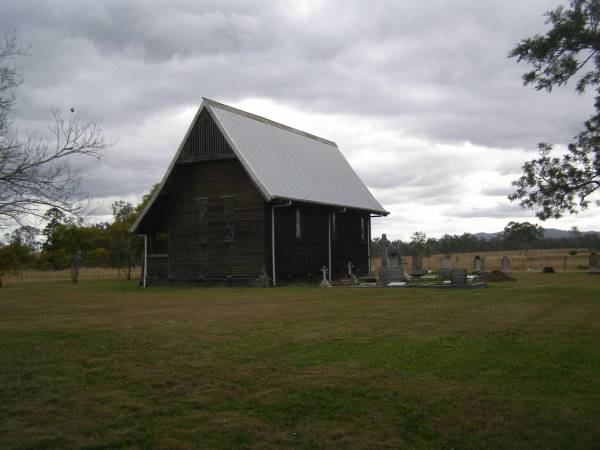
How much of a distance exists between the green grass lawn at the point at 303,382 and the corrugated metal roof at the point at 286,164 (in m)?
14.2

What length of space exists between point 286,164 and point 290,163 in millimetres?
620

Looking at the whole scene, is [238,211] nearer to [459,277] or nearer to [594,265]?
[459,277]

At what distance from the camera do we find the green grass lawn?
6.21 m

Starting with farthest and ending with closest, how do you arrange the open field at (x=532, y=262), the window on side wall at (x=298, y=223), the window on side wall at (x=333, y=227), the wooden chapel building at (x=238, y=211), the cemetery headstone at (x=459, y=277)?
the open field at (x=532, y=262)
the window on side wall at (x=333, y=227)
the window on side wall at (x=298, y=223)
the wooden chapel building at (x=238, y=211)
the cemetery headstone at (x=459, y=277)

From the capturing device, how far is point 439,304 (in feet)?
57.3

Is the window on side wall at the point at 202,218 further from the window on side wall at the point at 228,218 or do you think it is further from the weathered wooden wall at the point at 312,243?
the weathered wooden wall at the point at 312,243

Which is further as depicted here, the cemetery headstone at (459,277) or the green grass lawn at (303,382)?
the cemetery headstone at (459,277)

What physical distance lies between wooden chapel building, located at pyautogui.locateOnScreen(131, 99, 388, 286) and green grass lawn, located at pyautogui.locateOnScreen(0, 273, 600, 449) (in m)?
13.4

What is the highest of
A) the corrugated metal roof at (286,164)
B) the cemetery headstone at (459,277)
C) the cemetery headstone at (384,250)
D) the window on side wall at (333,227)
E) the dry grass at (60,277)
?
the corrugated metal roof at (286,164)

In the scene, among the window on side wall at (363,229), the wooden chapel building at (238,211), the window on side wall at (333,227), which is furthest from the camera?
the window on side wall at (363,229)

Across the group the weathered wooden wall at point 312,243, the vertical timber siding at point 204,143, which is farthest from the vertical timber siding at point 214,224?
the weathered wooden wall at point 312,243

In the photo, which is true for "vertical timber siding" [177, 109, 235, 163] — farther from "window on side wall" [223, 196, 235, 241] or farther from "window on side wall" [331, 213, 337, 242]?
"window on side wall" [331, 213, 337, 242]

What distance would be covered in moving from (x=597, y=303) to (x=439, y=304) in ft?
14.5

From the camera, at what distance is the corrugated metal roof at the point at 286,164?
27.9 m
